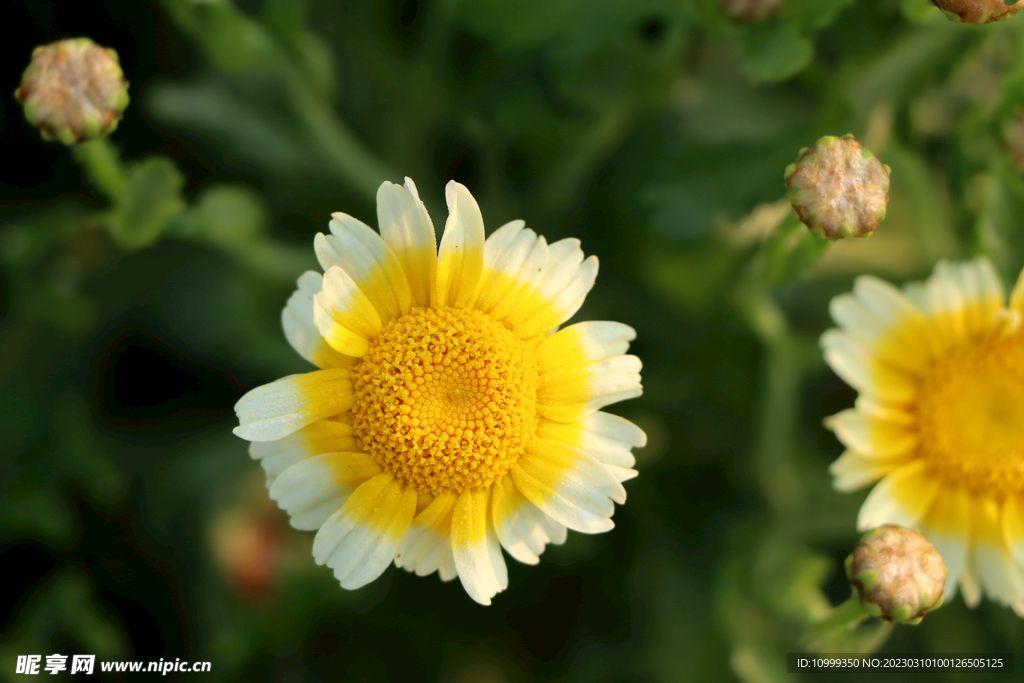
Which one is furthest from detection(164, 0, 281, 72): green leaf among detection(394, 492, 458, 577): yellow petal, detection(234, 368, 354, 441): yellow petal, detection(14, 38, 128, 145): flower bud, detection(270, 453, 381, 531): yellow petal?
detection(394, 492, 458, 577): yellow petal

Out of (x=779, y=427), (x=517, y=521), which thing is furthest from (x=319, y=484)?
(x=779, y=427)

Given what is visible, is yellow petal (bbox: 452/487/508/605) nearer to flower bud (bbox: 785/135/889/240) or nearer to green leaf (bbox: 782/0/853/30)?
flower bud (bbox: 785/135/889/240)

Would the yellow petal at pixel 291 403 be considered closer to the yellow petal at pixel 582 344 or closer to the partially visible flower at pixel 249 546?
the yellow petal at pixel 582 344

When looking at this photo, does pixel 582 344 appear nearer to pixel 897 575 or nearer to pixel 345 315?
pixel 345 315

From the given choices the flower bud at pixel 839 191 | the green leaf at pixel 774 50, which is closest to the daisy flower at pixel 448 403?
the flower bud at pixel 839 191

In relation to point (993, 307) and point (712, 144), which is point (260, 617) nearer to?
point (712, 144)

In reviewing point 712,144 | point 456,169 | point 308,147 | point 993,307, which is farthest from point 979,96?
point 308,147
